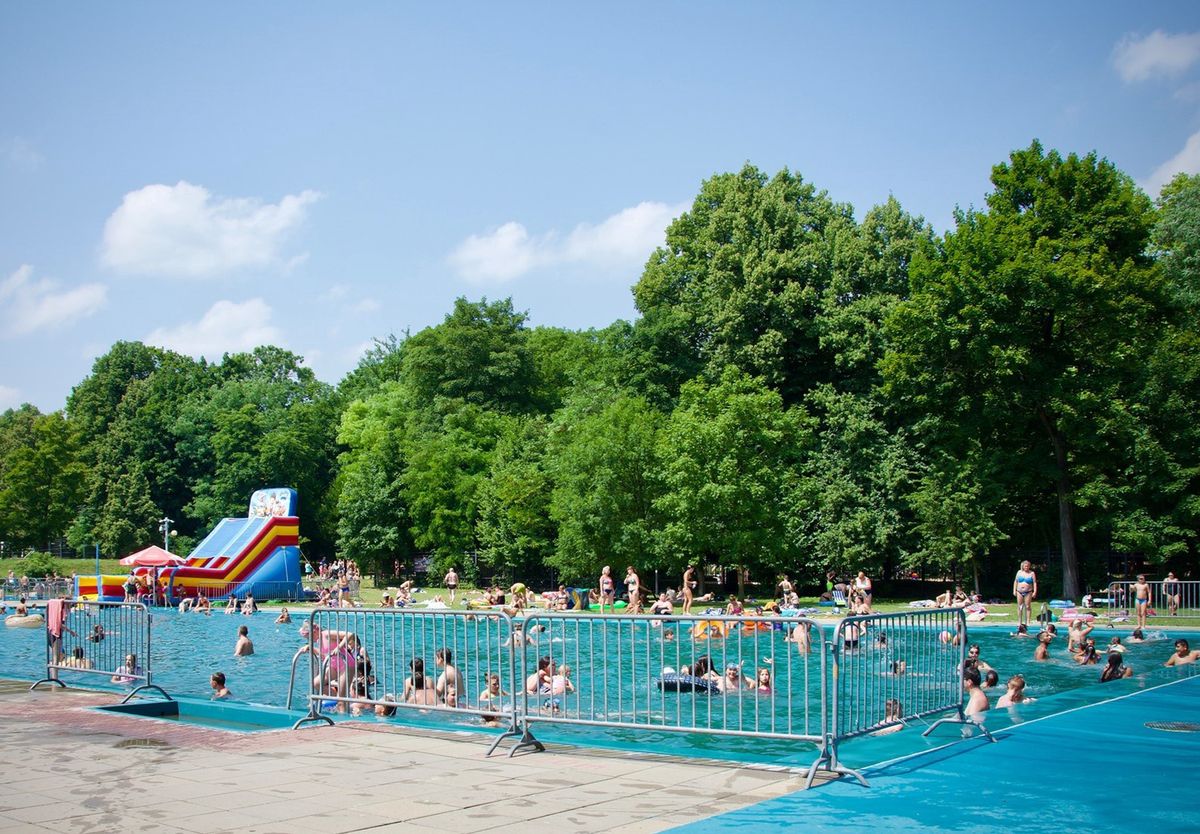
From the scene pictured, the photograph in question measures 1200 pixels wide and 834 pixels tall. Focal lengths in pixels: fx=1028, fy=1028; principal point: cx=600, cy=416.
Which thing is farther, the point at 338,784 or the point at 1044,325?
the point at 1044,325

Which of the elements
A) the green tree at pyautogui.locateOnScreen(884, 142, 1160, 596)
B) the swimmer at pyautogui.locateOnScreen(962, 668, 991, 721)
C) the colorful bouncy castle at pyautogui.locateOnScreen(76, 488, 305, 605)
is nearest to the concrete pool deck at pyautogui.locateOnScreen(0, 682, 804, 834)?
the swimmer at pyautogui.locateOnScreen(962, 668, 991, 721)

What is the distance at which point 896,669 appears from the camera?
32.0 ft

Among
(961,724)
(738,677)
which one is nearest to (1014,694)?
(961,724)

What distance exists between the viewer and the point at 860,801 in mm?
7348

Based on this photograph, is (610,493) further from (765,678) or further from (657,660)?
(765,678)

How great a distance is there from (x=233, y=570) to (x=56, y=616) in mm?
34530

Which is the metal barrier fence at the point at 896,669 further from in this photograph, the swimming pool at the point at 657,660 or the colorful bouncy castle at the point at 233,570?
the colorful bouncy castle at the point at 233,570

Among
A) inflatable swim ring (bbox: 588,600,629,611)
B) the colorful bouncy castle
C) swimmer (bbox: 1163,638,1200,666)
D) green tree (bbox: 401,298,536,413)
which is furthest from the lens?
green tree (bbox: 401,298,536,413)

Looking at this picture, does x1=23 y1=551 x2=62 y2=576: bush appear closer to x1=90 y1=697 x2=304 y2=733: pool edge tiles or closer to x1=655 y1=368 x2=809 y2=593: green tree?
x1=655 y1=368 x2=809 y2=593: green tree

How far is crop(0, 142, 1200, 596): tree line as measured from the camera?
112 ft

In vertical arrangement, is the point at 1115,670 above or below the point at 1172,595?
above

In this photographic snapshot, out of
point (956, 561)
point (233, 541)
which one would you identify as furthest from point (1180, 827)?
point (233, 541)

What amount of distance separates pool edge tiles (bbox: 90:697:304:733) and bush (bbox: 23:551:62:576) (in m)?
59.4

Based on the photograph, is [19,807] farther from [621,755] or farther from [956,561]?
[956,561]
